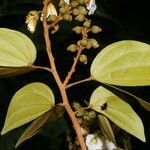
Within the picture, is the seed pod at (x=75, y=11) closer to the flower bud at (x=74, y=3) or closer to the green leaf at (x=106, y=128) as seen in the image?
the flower bud at (x=74, y=3)

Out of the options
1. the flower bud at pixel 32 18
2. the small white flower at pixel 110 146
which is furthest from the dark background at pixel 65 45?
the flower bud at pixel 32 18

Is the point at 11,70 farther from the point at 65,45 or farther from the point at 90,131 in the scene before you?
the point at 65,45

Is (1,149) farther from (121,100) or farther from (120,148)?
(121,100)

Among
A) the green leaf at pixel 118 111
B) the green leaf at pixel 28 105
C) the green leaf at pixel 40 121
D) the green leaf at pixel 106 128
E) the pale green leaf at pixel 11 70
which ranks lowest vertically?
the green leaf at pixel 106 128

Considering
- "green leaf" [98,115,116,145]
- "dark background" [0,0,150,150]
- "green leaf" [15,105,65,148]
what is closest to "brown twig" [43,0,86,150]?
"green leaf" [15,105,65,148]

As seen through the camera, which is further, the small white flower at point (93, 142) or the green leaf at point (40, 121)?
the small white flower at point (93, 142)

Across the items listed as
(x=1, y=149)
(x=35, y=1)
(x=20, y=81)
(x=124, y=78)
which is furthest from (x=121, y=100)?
(x=35, y=1)

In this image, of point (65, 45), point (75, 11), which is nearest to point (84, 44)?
point (75, 11)
